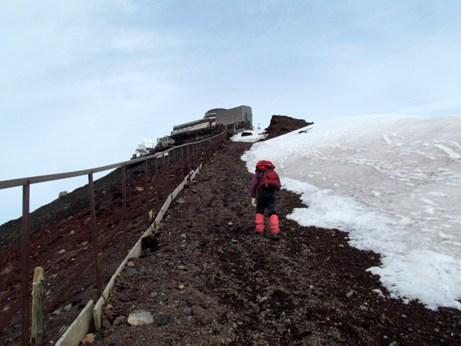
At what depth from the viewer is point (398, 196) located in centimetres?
973

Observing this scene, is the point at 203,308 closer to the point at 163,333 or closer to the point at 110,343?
the point at 163,333

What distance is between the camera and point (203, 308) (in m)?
4.88

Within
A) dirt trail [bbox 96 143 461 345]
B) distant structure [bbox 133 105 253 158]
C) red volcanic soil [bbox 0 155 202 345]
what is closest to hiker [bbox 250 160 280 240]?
dirt trail [bbox 96 143 461 345]

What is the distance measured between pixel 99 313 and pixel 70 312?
65 centimetres

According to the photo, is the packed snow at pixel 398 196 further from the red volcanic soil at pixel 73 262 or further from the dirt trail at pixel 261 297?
the red volcanic soil at pixel 73 262

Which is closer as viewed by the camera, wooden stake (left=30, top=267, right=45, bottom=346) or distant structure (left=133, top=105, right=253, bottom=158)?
wooden stake (left=30, top=267, right=45, bottom=346)

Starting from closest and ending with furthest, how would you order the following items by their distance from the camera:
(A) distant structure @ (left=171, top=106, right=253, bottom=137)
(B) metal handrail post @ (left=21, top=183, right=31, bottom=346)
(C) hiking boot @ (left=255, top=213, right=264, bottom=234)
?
(B) metal handrail post @ (left=21, top=183, right=31, bottom=346), (C) hiking boot @ (left=255, top=213, right=264, bottom=234), (A) distant structure @ (left=171, top=106, right=253, bottom=137)

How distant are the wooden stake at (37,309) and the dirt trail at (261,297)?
2.65 ft

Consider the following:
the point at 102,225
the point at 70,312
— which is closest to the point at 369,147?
the point at 102,225

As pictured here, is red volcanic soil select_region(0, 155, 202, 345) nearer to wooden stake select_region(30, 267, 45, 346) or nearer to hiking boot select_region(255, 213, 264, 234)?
wooden stake select_region(30, 267, 45, 346)

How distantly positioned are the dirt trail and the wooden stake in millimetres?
809

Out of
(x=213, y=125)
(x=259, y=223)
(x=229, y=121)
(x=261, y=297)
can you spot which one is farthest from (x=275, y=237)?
(x=229, y=121)

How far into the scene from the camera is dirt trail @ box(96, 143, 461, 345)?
173 inches

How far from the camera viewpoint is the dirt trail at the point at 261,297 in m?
4.39
